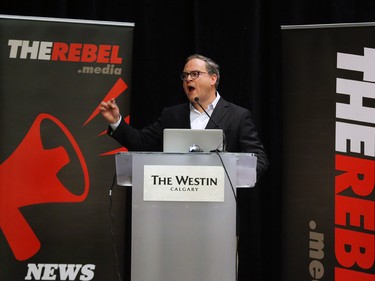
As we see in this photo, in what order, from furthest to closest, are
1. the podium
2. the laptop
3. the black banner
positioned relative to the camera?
1. the black banner
2. the laptop
3. the podium

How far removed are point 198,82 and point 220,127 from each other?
0.97ft

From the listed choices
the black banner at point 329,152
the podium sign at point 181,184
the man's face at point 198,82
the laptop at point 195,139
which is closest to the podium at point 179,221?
the podium sign at point 181,184

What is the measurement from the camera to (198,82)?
3328mm

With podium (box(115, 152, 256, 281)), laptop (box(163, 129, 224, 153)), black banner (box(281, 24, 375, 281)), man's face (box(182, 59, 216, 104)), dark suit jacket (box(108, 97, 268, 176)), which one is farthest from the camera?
black banner (box(281, 24, 375, 281))

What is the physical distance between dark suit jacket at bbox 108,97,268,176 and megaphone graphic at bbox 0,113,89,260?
72 centimetres

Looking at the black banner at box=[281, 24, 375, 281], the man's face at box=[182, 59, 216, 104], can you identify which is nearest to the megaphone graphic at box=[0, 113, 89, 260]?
the man's face at box=[182, 59, 216, 104]

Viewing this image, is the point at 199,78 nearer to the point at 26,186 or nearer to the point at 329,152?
the point at 329,152

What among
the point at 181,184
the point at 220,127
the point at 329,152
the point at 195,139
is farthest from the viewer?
the point at 329,152

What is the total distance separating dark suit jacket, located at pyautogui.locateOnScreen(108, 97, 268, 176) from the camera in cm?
304

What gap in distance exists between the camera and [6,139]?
3791 millimetres

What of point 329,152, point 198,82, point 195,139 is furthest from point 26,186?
point 329,152

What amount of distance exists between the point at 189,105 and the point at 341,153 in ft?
3.44

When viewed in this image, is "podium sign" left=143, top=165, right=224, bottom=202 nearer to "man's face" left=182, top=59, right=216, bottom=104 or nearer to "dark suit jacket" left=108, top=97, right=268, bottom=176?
"dark suit jacket" left=108, top=97, right=268, bottom=176

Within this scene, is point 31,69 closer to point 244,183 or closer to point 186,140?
point 186,140
